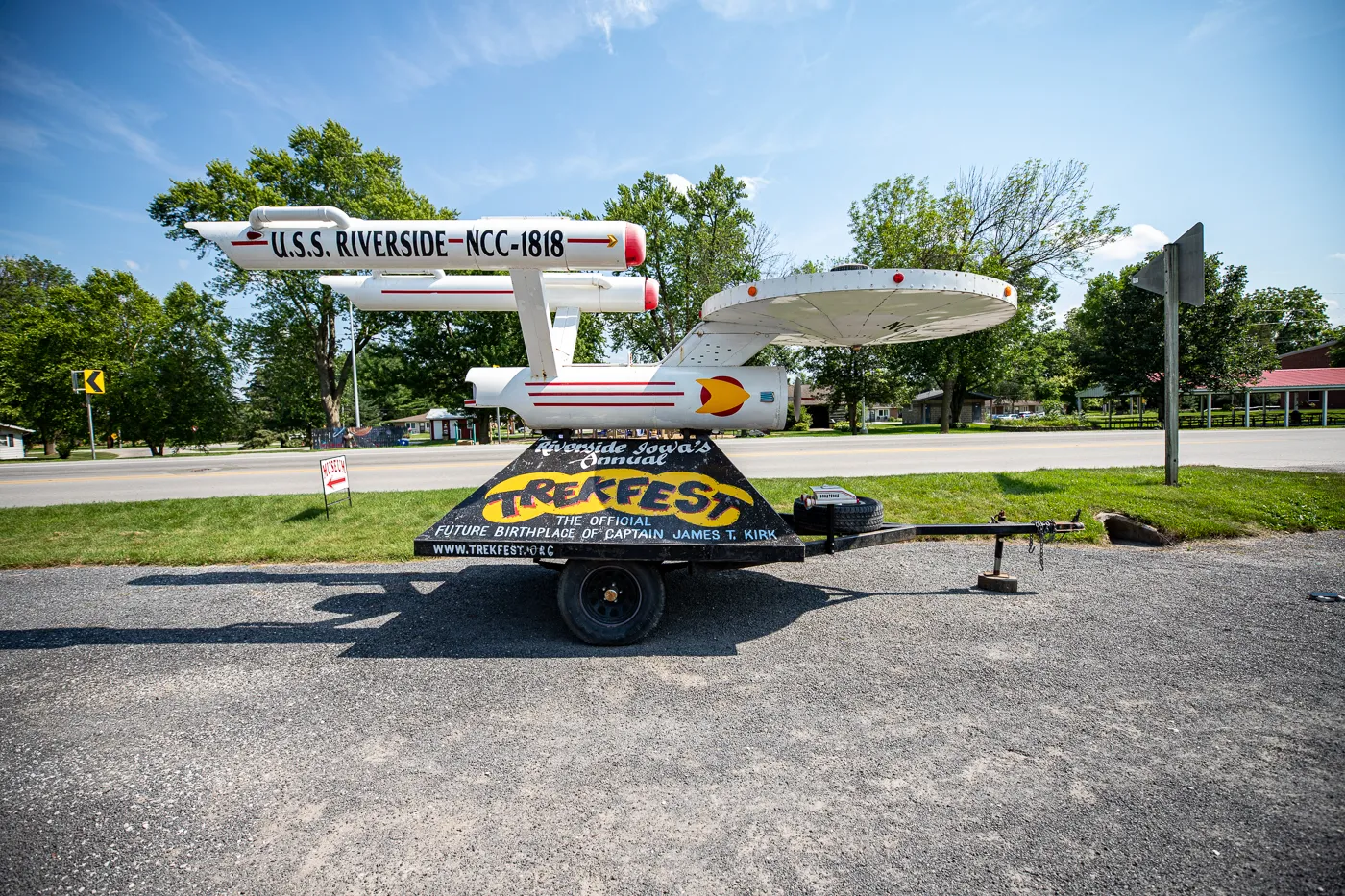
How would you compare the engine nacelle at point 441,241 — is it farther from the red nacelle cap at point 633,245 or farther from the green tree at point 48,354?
the green tree at point 48,354

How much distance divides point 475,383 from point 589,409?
1.10 metres

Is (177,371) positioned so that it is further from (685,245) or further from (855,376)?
(855,376)

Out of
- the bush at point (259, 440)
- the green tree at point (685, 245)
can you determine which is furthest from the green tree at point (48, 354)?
the green tree at point (685, 245)

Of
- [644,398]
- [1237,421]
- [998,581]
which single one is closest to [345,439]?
[644,398]

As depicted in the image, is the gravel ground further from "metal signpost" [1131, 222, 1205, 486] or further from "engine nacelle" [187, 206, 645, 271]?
"metal signpost" [1131, 222, 1205, 486]

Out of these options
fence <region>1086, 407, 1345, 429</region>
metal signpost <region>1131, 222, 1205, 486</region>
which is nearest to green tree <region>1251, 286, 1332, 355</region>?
fence <region>1086, 407, 1345, 429</region>

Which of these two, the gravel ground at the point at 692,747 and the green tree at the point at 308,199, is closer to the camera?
the gravel ground at the point at 692,747

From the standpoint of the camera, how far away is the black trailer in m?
4.01

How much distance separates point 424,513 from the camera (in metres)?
8.55

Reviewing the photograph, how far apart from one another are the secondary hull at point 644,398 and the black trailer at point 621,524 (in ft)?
0.68

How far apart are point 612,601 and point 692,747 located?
152 centimetres

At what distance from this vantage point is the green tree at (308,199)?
28297 mm

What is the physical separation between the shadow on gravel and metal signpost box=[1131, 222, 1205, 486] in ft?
21.4

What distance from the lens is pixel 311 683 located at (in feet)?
12.0
